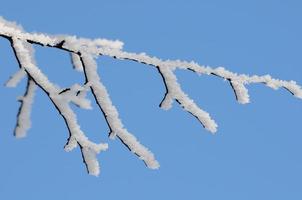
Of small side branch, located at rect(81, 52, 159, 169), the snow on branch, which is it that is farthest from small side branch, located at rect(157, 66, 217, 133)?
small side branch, located at rect(81, 52, 159, 169)

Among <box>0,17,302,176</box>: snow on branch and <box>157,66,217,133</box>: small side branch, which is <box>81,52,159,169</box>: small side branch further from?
<box>157,66,217,133</box>: small side branch

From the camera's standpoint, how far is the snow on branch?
1885 millimetres

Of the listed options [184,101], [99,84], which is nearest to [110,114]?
[99,84]

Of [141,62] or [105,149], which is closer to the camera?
[141,62]

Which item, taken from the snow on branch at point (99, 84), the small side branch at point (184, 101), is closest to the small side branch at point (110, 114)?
the snow on branch at point (99, 84)

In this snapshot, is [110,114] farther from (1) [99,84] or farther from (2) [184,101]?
(2) [184,101]

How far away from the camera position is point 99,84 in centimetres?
196

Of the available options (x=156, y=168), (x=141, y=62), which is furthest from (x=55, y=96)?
(x=156, y=168)

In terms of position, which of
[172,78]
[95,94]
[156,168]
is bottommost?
[156,168]

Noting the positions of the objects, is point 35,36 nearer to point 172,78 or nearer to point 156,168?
point 172,78

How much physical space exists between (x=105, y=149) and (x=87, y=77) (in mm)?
341

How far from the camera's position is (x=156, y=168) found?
2057mm

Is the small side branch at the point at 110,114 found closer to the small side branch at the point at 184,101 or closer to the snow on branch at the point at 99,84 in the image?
the snow on branch at the point at 99,84

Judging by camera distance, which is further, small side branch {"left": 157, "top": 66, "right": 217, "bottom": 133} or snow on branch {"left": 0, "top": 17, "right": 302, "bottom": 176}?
small side branch {"left": 157, "top": 66, "right": 217, "bottom": 133}
